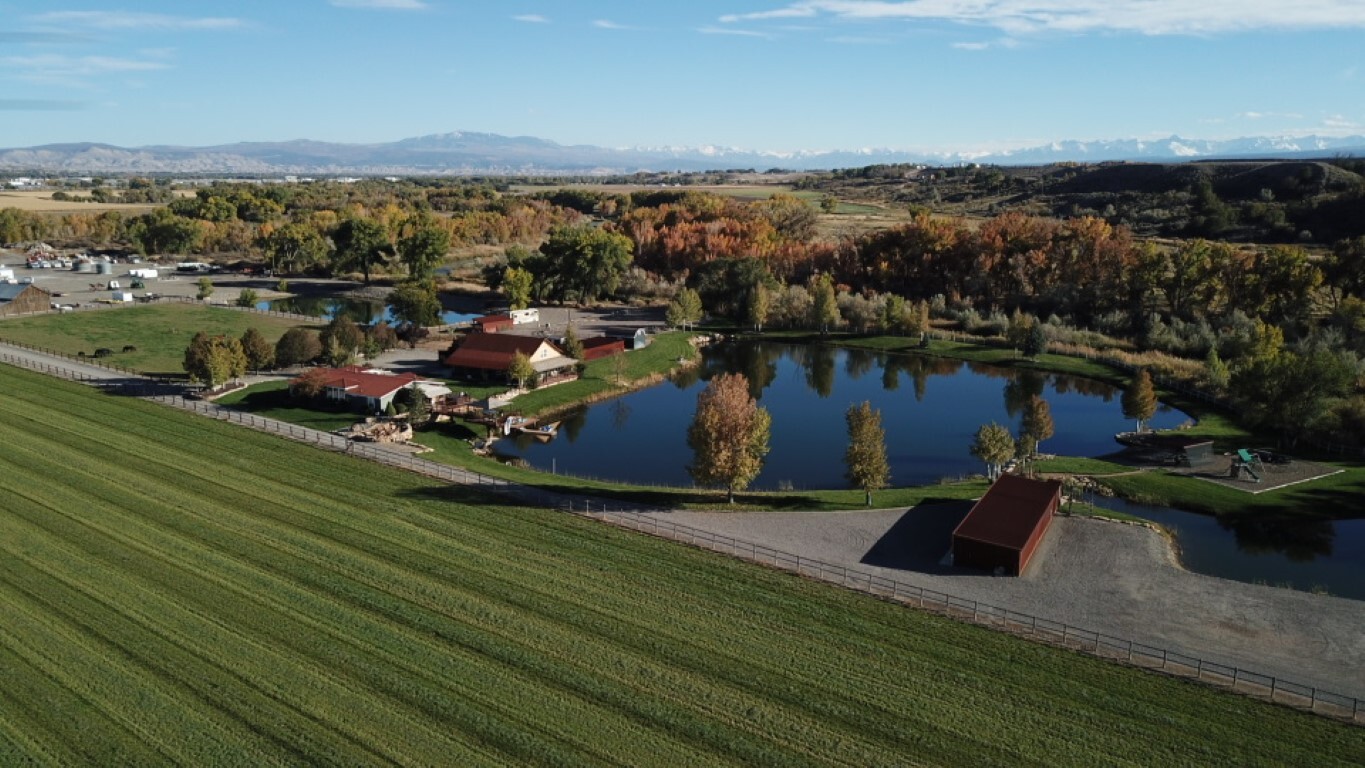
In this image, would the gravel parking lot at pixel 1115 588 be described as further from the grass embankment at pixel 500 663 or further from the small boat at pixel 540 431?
the small boat at pixel 540 431

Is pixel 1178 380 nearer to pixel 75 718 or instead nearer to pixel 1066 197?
pixel 75 718

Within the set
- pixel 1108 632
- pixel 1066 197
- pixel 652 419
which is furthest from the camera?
pixel 1066 197

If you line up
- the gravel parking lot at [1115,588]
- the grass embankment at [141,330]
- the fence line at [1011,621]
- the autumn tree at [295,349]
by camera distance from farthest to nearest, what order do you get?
1. the grass embankment at [141,330]
2. the autumn tree at [295,349]
3. the gravel parking lot at [1115,588]
4. the fence line at [1011,621]

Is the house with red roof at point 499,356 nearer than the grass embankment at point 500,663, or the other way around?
the grass embankment at point 500,663

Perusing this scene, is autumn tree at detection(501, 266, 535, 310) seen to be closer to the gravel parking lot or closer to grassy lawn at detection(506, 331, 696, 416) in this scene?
grassy lawn at detection(506, 331, 696, 416)

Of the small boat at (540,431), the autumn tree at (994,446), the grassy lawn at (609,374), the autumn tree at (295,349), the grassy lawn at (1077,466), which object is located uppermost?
the autumn tree at (295,349)

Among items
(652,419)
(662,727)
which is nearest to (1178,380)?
(652,419)

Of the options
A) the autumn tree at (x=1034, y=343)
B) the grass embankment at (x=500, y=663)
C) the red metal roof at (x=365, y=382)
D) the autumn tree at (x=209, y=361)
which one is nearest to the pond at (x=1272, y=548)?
the grass embankment at (x=500, y=663)
